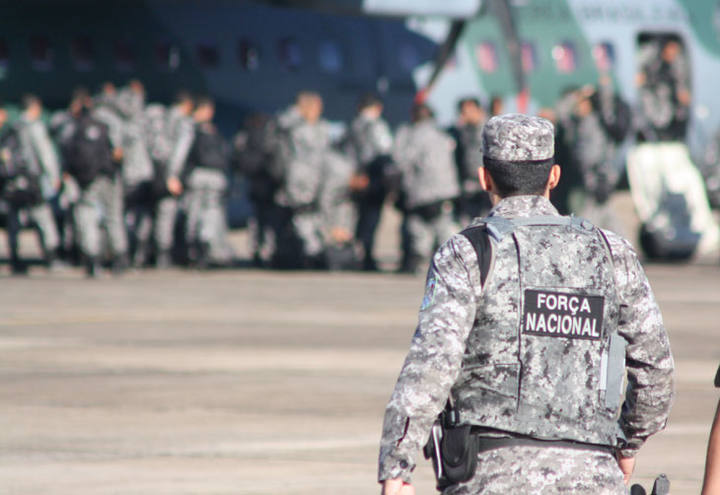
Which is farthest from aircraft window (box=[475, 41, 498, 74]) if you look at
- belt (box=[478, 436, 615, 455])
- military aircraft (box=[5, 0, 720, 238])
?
belt (box=[478, 436, 615, 455])

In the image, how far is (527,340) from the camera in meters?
3.96

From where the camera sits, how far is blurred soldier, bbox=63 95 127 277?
17.7 m

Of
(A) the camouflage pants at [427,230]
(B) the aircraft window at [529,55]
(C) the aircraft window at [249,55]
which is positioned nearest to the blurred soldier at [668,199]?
(B) the aircraft window at [529,55]

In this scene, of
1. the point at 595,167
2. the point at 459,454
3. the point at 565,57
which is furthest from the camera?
the point at 565,57

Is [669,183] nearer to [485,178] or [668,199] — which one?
[668,199]

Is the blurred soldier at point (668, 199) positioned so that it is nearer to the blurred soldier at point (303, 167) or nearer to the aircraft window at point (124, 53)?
the blurred soldier at point (303, 167)

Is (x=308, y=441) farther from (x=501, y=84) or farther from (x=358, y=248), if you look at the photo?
(x=501, y=84)

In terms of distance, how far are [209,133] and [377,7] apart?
2981 millimetres

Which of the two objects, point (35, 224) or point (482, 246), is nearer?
point (482, 246)

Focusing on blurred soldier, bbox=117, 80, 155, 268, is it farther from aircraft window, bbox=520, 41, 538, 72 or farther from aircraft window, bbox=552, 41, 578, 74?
aircraft window, bbox=552, 41, 578, 74

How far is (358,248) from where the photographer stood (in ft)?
66.4

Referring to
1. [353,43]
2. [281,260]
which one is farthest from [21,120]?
[353,43]

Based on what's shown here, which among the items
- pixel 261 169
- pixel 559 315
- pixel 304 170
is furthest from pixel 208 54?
pixel 559 315

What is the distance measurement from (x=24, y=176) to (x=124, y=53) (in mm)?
4389
